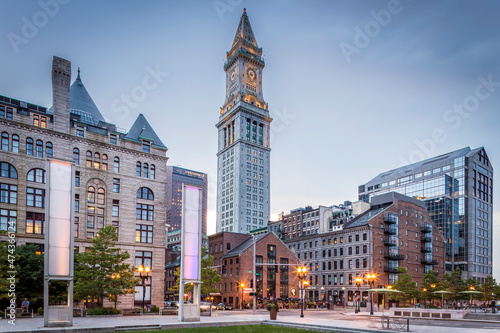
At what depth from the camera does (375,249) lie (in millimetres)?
81875

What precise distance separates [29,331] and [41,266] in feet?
62.6

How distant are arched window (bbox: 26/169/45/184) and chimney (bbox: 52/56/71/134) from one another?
5.36 meters

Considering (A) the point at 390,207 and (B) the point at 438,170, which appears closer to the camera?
(A) the point at 390,207

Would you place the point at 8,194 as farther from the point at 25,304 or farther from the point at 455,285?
the point at 455,285

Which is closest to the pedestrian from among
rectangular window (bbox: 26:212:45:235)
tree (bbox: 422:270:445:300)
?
rectangular window (bbox: 26:212:45:235)

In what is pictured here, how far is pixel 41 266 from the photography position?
40875 millimetres

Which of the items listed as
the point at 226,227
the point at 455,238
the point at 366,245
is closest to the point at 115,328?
the point at 366,245

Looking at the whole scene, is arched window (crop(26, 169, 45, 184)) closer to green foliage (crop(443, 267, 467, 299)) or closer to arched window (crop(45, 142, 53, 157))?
arched window (crop(45, 142, 53, 157))

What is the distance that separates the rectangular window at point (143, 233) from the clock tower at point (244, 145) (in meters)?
99.8

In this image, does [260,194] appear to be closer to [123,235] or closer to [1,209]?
[123,235]

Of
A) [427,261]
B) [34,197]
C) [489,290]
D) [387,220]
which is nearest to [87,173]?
[34,197]

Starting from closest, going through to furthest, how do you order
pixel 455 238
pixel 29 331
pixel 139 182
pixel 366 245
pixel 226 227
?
pixel 29 331
pixel 139 182
pixel 366 245
pixel 455 238
pixel 226 227

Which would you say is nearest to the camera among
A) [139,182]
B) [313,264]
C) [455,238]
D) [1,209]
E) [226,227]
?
[1,209]

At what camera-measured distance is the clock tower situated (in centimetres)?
15988
